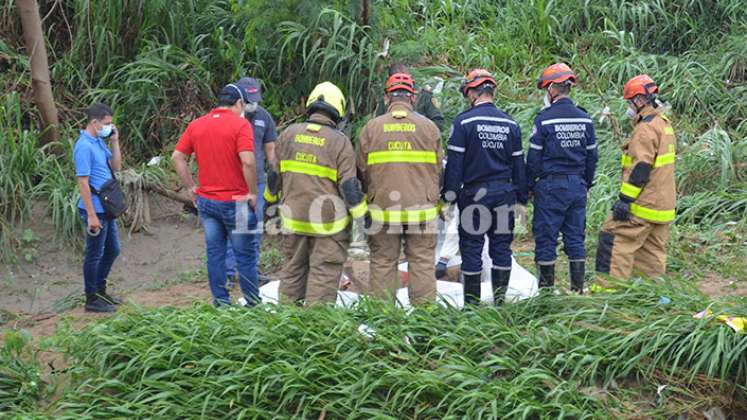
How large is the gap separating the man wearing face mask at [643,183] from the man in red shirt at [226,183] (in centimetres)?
270

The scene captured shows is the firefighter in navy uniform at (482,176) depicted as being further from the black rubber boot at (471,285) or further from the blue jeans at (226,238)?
the blue jeans at (226,238)

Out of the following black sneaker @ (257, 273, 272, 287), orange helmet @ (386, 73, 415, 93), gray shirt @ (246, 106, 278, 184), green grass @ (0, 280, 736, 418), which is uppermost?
orange helmet @ (386, 73, 415, 93)

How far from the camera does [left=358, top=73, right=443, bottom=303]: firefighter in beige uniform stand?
20.3 ft

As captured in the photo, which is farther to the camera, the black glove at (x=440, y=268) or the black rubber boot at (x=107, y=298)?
the black glove at (x=440, y=268)

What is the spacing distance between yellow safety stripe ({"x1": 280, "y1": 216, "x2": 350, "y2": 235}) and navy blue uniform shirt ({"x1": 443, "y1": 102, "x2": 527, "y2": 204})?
83 cm

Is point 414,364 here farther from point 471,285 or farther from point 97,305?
point 97,305

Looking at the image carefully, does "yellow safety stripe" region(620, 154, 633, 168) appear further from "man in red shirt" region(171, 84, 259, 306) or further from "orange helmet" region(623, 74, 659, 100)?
"man in red shirt" region(171, 84, 259, 306)

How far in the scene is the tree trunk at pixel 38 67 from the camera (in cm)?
912

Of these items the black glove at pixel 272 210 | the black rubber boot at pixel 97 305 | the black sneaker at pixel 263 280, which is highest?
the black glove at pixel 272 210

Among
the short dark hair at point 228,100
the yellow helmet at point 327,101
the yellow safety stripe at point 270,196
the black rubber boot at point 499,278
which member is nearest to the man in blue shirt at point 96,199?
the short dark hair at point 228,100

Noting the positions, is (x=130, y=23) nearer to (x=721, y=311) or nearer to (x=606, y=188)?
(x=606, y=188)

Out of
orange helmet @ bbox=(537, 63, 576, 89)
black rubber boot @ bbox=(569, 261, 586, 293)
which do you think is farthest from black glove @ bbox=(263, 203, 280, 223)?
black rubber boot @ bbox=(569, 261, 586, 293)

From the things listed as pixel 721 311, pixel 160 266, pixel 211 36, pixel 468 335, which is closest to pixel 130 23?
pixel 211 36

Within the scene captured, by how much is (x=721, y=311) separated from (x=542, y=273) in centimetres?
175
